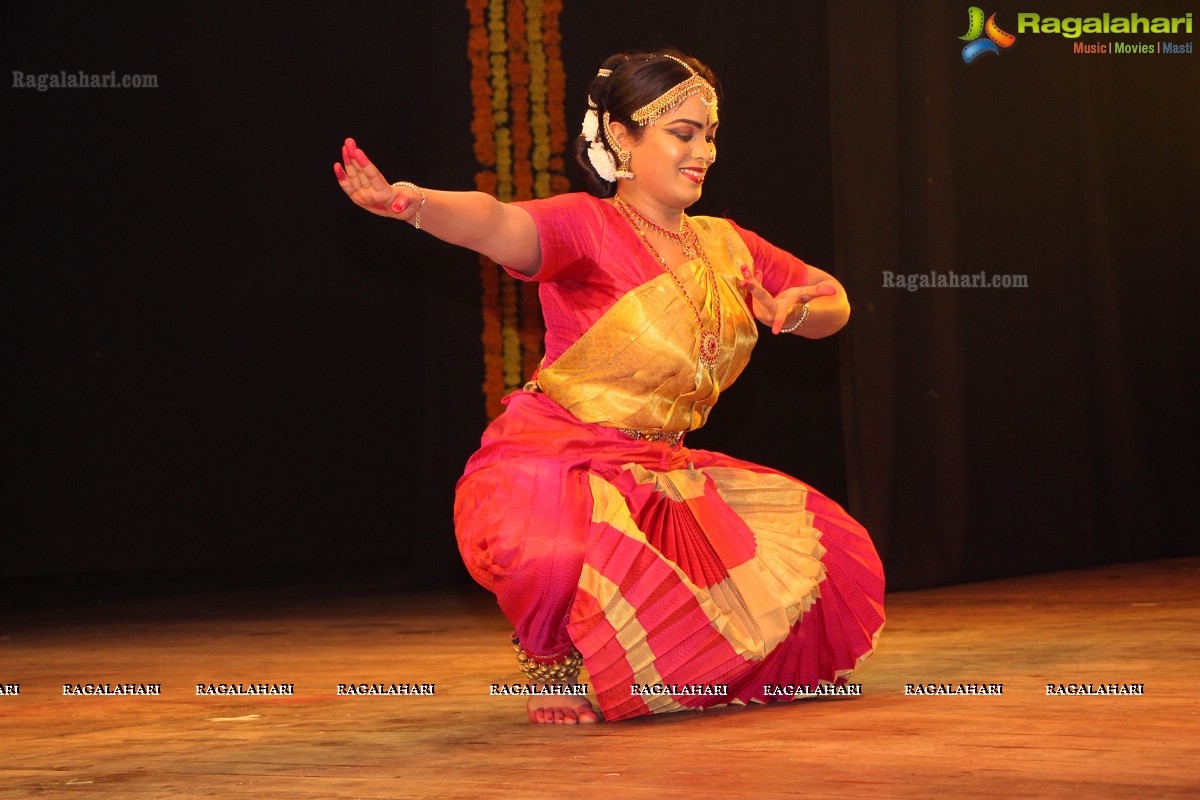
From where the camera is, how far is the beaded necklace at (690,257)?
2.87 m

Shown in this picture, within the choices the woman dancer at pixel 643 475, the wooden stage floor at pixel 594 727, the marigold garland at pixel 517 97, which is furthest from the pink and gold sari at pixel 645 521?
the marigold garland at pixel 517 97

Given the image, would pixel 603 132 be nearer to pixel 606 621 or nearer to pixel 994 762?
pixel 606 621

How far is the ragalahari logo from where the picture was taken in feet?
16.5

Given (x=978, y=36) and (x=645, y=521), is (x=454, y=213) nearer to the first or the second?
(x=645, y=521)

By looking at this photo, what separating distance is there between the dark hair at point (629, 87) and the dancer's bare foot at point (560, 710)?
99 centimetres

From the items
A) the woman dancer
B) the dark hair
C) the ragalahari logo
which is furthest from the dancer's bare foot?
the ragalahari logo

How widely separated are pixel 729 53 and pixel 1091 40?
4.03 ft

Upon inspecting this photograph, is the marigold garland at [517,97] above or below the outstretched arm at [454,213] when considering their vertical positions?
above

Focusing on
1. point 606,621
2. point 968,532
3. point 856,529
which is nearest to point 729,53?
point 968,532

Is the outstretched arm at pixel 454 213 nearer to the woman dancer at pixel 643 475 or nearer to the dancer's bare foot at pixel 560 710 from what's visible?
the woman dancer at pixel 643 475

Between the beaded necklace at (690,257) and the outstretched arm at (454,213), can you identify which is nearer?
the outstretched arm at (454,213)

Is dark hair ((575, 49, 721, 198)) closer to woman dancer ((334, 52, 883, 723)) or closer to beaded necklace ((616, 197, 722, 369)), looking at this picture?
woman dancer ((334, 52, 883, 723))

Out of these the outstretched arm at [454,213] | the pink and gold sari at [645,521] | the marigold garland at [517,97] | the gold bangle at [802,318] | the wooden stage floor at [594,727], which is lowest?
the wooden stage floor at [594,727]

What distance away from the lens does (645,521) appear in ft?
8.98
